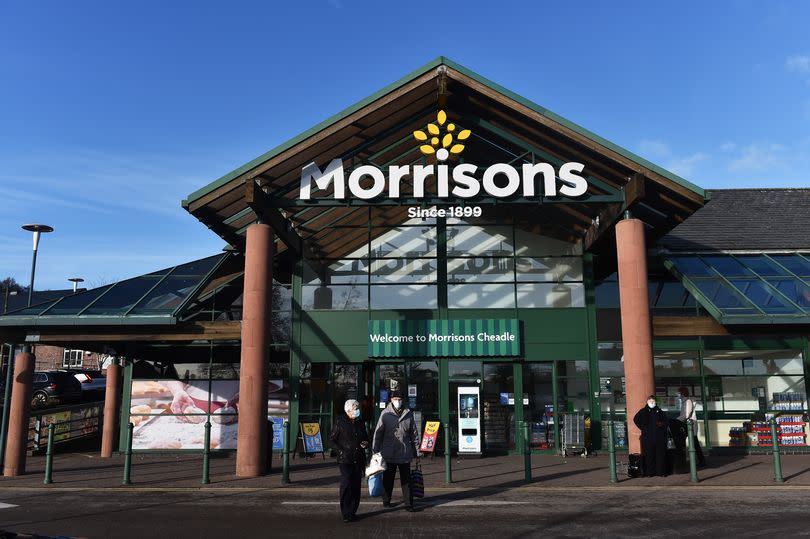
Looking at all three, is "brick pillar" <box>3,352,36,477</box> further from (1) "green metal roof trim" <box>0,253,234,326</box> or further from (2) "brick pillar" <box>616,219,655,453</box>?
(2) "brick pillar" <box>616,219,655,453</box>

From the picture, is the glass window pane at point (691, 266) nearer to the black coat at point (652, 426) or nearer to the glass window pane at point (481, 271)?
the glass window pane at point (481, 271)

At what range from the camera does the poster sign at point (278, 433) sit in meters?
19.4

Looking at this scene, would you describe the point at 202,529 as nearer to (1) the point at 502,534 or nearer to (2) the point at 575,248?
(1) the point at 502,534

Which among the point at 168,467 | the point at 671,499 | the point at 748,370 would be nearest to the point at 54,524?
the point at 168,467

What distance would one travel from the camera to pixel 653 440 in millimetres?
13781

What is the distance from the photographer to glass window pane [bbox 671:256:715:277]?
63.2 ft

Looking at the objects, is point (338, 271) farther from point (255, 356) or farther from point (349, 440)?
point (349, 440)

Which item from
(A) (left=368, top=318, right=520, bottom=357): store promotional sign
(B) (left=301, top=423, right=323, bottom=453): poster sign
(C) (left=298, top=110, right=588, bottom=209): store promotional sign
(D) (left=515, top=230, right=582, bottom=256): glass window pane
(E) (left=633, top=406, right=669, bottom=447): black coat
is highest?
(C) (left=298, top=110, right=588, bottom=209): store promotional sign

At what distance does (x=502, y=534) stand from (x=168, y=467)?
10.6 m

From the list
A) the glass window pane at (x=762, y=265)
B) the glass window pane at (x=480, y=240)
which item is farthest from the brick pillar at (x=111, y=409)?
the glass window pane at (x=762, y=265)

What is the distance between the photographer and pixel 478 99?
16.7 metres


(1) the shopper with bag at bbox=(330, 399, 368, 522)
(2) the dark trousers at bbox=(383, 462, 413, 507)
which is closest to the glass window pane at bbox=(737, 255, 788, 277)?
(2) the dark trousers at bbox=(383, 462, 413, 507)

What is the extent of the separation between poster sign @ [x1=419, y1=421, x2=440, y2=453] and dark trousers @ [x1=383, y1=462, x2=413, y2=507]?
23.3 feet

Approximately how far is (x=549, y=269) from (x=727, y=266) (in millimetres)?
5149
